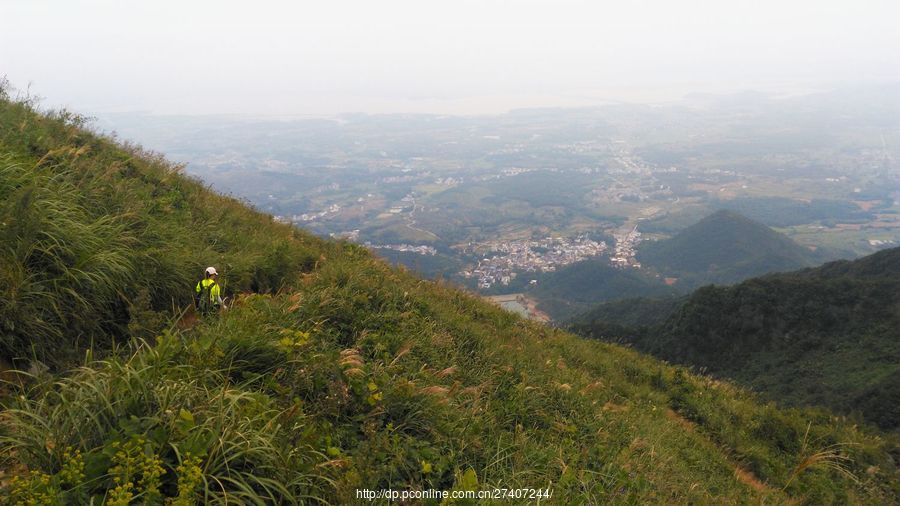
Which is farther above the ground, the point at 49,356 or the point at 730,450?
the point at 49,356

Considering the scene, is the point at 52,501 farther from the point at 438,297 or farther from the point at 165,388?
the point at 438,297

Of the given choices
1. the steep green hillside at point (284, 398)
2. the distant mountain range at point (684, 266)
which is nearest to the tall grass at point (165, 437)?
the steep green hillside at point (284, 398)

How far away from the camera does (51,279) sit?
3604 mm

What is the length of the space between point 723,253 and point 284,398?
9439 centimetres

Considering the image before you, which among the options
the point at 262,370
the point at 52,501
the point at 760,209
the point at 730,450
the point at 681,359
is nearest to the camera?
the point at 52,501

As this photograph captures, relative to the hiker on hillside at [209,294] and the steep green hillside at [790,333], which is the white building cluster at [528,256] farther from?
the hiker on hillside at [209,294]

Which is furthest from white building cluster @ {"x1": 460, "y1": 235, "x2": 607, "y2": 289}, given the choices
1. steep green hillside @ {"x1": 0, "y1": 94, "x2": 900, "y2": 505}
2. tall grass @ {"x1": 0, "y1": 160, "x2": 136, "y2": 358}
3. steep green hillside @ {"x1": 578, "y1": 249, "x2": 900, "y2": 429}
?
tall grass @ {"x1": 0, "y1": 160, "x2": 136, "y2": 358}

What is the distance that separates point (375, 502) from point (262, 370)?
1.44m

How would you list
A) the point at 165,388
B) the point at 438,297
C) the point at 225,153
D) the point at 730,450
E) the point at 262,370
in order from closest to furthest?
the point at 165,388 < the point at 262,370 < the point at 730,450 < the point at 438,297 < the point at 225,153

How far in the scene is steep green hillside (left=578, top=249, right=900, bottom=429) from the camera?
18.3m

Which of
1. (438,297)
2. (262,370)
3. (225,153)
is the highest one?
(225,153)

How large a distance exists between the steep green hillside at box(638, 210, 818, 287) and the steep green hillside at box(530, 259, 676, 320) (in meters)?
9.34

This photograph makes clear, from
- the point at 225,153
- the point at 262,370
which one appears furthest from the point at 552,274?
the point at 225,153

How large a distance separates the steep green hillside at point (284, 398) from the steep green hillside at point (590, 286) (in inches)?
2100
